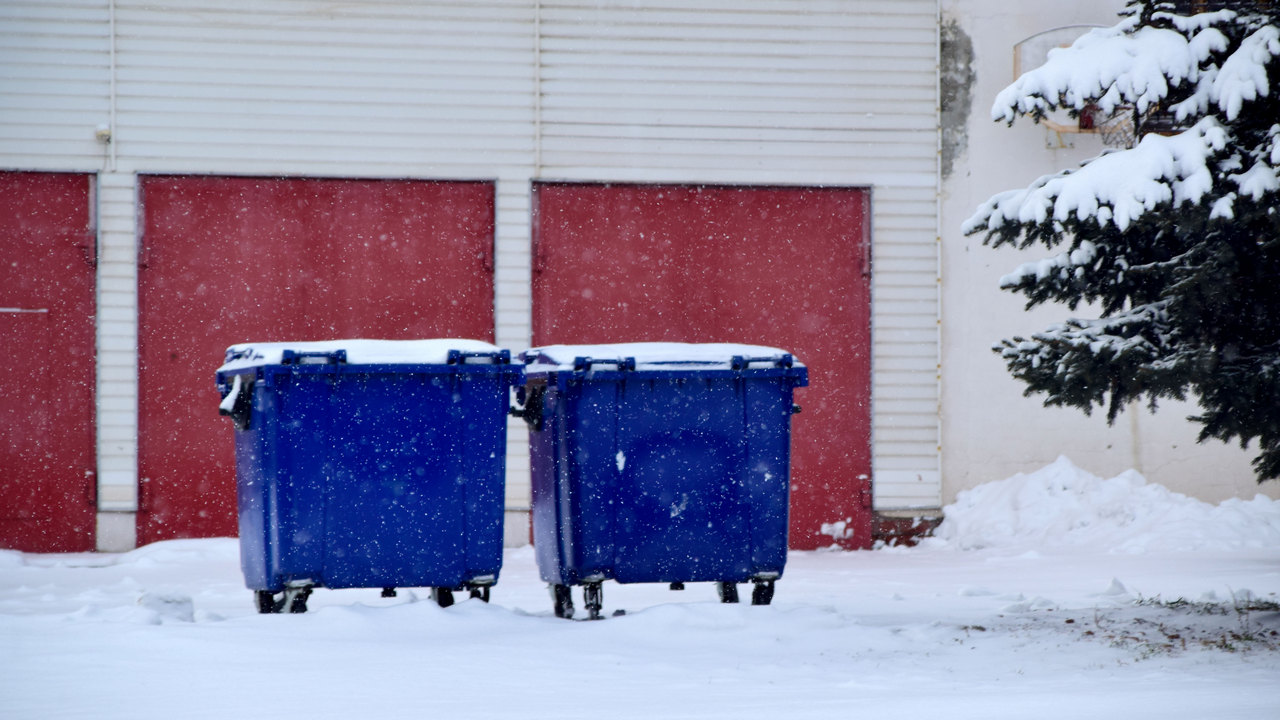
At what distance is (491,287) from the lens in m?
10.6

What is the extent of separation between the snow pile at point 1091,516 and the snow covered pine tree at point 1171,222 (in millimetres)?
4099

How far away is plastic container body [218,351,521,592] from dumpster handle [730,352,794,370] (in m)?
1.10

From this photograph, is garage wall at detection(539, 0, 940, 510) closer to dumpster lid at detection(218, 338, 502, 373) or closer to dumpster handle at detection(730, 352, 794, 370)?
dumpster handle at detection(730, 352, 794, 370)

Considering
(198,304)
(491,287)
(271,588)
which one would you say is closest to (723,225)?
(491,287)

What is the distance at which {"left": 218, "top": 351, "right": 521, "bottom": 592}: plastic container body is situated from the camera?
6.16 meters

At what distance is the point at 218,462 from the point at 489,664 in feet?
18.9

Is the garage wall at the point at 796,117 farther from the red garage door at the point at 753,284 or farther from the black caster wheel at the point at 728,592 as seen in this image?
the black caster wheel at the point at 728,592

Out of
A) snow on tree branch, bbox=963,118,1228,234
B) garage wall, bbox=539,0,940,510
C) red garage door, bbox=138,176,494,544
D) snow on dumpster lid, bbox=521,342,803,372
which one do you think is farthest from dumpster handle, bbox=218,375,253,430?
garage wall, bbox=539,0,940,510

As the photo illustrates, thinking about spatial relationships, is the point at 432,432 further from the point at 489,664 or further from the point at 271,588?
the point at 489,664

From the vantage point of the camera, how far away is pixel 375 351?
6336 millimetres

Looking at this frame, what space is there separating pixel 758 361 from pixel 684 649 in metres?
1.64

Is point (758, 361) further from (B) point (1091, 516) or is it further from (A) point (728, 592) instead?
(B) point (1091, 516)

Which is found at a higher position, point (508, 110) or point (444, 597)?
point (508, 110)

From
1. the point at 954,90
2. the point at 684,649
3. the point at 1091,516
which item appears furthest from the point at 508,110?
the point at 684,649
